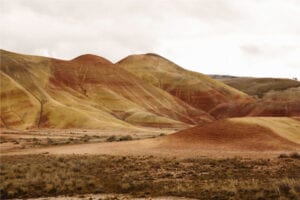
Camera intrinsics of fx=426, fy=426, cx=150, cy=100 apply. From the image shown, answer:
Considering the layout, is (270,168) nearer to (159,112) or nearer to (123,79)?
(159,112)

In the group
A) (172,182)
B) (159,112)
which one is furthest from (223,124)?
(159,112)

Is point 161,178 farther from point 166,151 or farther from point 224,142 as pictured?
point 224,142

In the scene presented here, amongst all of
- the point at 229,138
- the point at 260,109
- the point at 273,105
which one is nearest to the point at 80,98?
the point at 260,109

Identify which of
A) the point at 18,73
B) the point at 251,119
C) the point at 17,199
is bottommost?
the point at 17,199

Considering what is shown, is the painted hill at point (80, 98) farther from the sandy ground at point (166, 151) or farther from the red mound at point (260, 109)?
the sandy ground at point (166, 151)

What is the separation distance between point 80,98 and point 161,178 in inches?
3877

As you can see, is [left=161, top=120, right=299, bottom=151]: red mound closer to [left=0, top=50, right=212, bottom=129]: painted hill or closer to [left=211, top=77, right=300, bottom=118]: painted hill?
[left=0, top=50, right=212, bottom=129]: painted hill

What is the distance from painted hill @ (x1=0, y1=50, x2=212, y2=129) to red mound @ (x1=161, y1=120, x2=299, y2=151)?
4783cm

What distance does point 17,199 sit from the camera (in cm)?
1877

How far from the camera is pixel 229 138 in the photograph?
130 feet

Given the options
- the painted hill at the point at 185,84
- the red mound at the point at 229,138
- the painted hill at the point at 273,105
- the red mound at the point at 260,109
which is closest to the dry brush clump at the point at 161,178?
the red mound at the point at 229,138

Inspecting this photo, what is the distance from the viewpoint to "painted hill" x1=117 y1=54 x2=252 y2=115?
6136 inches

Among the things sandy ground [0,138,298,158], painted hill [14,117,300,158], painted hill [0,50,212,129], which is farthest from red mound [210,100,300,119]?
sandy ground [0,138,298,158]

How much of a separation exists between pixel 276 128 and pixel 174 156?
47.7 feet
